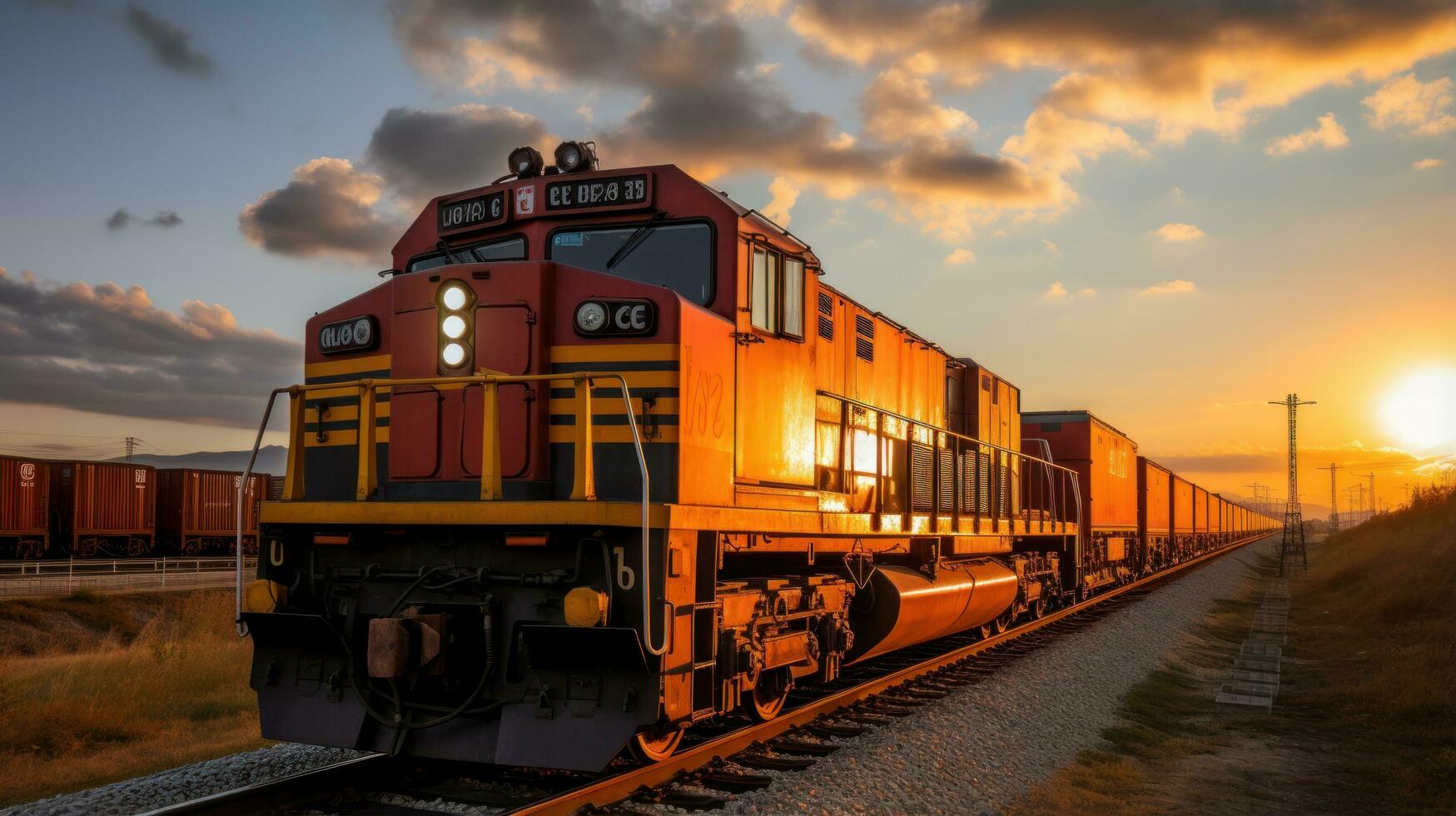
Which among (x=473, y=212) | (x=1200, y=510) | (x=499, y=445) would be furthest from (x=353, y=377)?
(x=1200, y=510)

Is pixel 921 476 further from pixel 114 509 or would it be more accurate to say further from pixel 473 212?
pixel 114 509

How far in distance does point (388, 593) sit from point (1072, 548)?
13.8m

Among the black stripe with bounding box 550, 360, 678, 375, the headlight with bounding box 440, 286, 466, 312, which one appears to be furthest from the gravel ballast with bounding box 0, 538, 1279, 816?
the headlight with bounding box 440, 286, 466, 312

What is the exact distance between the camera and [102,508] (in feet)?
116

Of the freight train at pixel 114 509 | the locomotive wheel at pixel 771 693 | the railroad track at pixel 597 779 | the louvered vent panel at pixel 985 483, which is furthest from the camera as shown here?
the freight train at pixel 114 509

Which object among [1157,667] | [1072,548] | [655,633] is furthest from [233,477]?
[655,633]

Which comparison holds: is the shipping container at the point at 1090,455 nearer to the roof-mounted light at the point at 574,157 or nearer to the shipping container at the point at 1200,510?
the roof-mounted light at the point at 574,157

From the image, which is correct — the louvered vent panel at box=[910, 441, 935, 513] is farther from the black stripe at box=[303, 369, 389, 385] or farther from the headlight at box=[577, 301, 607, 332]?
the black stripe at box=[303, 369, 389, 385]

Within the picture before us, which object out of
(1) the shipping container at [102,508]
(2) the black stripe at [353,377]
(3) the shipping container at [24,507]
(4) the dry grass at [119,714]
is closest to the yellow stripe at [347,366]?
(2) the black stripe at [353,377]

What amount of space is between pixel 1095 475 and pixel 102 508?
32.0 metres

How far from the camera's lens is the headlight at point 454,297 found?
6.34 m

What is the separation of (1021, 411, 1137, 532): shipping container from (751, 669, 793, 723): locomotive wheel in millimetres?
12374

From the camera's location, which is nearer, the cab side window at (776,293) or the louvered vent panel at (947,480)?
the cab side window at (776,293)

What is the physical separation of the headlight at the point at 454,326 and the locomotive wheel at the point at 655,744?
257 centimetres
